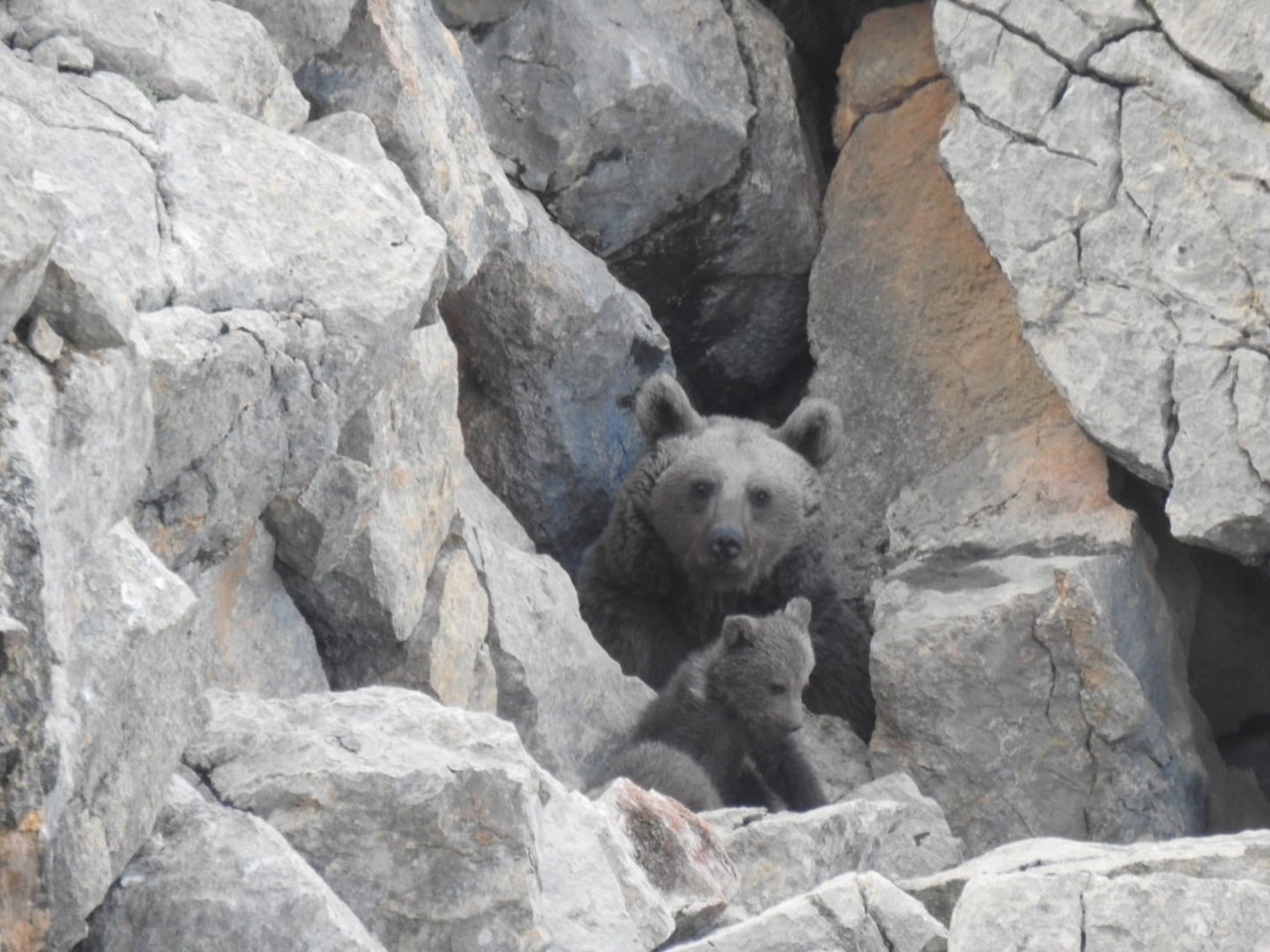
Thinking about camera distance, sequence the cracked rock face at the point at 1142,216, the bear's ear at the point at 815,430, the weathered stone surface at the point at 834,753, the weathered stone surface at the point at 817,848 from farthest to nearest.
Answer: the bear's ear at the point at 815,430
the weathered stone surface at the point at 834,753
the cracked rock face at the point at 1142,216
the weathered stone surface at the point at 817,848

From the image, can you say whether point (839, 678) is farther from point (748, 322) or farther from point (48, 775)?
point (48, 775)

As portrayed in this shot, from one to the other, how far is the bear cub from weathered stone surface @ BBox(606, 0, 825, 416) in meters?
2.54

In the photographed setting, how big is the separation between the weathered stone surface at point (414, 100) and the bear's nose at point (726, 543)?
71.4 inches

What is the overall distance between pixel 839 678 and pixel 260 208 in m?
4.32

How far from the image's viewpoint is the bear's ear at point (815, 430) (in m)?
8.96

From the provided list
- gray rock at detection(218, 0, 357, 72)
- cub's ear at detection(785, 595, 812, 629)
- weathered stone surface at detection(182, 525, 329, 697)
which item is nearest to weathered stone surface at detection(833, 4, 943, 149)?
cub's ear at detection(785, 595, 812, 629)

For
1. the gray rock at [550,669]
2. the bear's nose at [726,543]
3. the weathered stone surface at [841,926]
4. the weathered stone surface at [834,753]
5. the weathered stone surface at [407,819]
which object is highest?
the weathered stone surface at [841,926]

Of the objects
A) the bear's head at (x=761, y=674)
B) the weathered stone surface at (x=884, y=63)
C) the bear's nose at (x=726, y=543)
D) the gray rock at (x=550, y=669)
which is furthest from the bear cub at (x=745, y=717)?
the weathered stone surface at (x=884, y=63)

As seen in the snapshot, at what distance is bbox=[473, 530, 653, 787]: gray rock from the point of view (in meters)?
6.73

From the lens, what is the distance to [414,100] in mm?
6648

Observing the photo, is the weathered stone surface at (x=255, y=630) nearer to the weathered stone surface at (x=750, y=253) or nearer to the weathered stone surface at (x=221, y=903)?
the weathered stone surface at (x=221, y=903)

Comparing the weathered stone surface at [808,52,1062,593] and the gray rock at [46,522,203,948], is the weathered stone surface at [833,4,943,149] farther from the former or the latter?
the gray rock at [46,522,203,948]

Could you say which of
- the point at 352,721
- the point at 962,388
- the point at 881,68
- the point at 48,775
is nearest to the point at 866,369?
the point at 962,388

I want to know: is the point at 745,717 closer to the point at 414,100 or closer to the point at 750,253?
the point at 414,100
